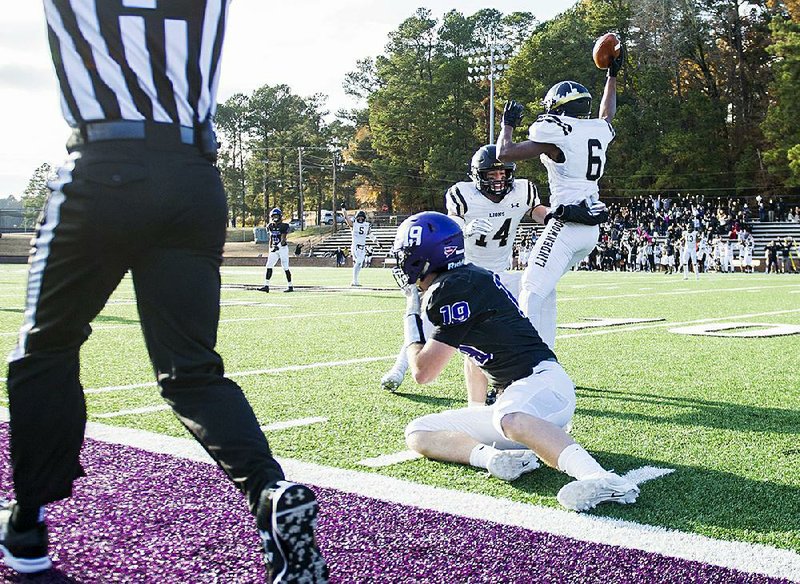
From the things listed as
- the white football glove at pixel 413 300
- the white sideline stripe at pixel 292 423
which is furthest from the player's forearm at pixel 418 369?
the white sideline stripe at pixel 292 423

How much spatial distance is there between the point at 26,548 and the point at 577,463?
1996mm

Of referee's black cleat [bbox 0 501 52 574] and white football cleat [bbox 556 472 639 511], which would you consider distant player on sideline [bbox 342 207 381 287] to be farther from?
referee's black cleat [bbox 0 501 52 574]

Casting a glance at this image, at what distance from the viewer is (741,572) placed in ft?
8.22

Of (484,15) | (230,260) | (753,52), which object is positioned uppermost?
(484,15)

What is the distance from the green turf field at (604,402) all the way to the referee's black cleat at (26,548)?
1496 millimetres

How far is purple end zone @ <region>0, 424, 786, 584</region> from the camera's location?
2.50m

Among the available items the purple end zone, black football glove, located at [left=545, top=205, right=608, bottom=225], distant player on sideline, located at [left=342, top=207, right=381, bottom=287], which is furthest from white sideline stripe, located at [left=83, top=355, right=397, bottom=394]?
distant player on sideline, located at [left=342, top=207, right=381, bottom=287]

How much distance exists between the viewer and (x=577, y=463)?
10.9 ft

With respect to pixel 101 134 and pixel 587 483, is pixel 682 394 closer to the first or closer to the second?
pixel 587 483

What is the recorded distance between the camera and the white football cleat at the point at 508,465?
140 inches

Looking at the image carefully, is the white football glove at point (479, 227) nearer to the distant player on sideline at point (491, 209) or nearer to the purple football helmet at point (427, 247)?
the distant player on sideline at point (491, 209)

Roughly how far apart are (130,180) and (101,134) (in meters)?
0.17

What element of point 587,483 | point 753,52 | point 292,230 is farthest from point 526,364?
point 292,230

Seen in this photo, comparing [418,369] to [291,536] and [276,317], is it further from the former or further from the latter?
[276,317]
